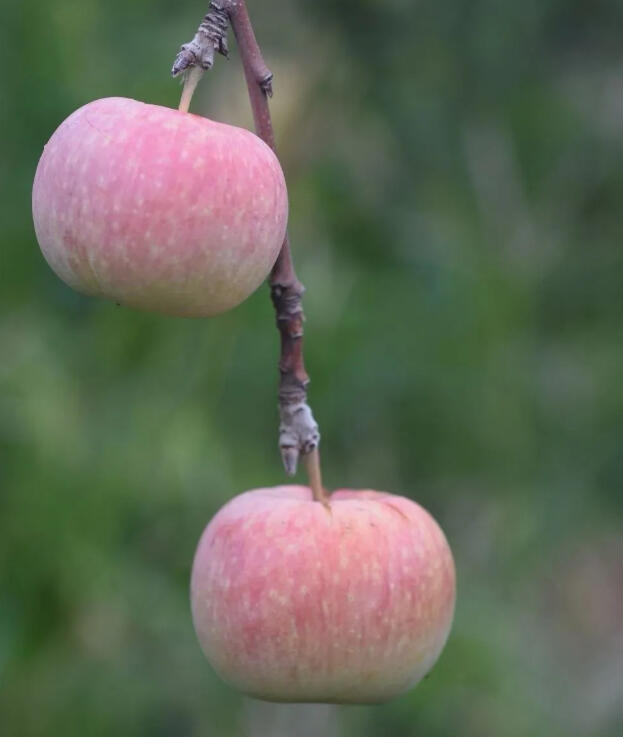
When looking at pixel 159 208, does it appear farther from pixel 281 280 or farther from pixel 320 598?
pixel 320 598

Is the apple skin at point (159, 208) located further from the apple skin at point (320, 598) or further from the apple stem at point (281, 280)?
the apple skin at point (320, 598)

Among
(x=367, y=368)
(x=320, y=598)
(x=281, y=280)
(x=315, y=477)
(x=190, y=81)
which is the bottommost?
(x=320, y=598)

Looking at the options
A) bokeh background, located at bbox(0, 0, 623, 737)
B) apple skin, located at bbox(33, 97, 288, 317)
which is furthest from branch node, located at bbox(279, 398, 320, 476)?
bokeh background, located at bbox(0, 0, 623, 737)

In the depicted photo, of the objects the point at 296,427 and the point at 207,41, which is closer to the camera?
the point at 207,41

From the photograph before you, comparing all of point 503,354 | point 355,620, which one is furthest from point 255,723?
point 355,620

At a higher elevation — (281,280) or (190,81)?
(190,81)

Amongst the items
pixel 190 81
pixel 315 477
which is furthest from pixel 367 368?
pixel 190 81

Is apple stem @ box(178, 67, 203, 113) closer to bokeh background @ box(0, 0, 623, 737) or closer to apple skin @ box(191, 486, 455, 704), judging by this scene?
apple skin @ box(191, 486, 455, 704)
